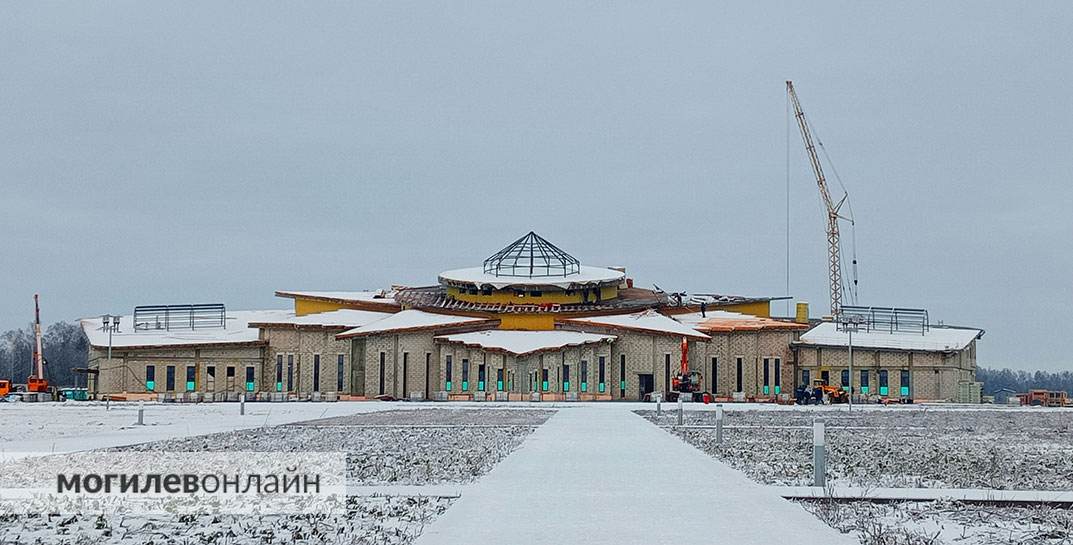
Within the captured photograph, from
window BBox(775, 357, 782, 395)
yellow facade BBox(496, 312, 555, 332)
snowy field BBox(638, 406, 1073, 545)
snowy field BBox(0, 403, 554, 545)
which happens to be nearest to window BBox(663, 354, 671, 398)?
window BBox(775, 357, 782, 395)

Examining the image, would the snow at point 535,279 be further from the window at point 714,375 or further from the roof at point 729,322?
the window at point 714,375

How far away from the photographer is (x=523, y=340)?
9769 cm

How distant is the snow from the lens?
107 m

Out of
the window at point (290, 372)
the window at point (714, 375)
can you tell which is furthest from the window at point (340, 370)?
the window at point (714, 375)

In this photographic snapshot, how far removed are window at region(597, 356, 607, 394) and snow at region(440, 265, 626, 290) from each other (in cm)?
1287

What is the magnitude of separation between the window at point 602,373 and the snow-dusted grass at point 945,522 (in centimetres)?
7877

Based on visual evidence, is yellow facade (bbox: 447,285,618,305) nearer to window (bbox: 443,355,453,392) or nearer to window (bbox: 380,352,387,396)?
window (bbox: 443,355,453,392)

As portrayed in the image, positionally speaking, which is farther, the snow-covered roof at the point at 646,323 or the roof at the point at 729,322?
the roof at the point at 729,322

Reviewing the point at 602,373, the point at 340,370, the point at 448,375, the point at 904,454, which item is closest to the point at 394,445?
the point at 904,454

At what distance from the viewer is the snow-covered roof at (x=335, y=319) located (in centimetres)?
10450

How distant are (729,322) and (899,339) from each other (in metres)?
14.5

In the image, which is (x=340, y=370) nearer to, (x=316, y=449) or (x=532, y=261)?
(x=532, y=261)

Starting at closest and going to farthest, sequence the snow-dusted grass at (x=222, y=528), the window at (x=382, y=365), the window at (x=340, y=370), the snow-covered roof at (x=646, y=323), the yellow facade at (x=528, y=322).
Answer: the snow-dusted grass at (x=222, y=528) → the snow-covered roof at (x=646, y=323) → the window at (x=382, y=365) → the window at (x=340, y=370) → the yellow facade at (x=528, y=322)

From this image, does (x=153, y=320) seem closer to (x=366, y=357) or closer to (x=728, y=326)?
(x=366, y=357)
